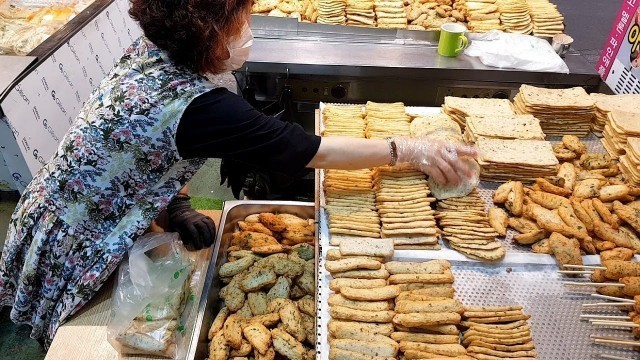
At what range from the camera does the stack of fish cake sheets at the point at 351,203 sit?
105 inches

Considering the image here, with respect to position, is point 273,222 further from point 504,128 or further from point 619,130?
point 619,130

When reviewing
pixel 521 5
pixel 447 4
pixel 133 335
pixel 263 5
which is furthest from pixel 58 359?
pixel 521 5

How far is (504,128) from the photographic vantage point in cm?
331

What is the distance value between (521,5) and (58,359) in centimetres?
517

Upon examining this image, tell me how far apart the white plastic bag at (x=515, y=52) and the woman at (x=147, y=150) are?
2229 millimetres

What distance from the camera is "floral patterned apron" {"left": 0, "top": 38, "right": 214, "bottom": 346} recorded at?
2.22 meters

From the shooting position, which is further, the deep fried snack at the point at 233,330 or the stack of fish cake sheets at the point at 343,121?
the stack of fish cake sheets at the point at 343,121

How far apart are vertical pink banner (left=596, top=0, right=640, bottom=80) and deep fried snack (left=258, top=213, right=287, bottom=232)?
11.2 ft

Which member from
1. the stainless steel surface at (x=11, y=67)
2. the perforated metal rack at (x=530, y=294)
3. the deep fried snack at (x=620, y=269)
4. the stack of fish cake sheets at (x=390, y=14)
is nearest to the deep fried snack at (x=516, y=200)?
the perforated metal rack at (x=530, y=294)

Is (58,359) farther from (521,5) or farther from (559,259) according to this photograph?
(521,5)

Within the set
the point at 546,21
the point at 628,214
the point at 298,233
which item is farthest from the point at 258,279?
the point at 546,21

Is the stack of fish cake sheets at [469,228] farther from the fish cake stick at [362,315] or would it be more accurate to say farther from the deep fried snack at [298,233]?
the deep fried snack at [298,233]

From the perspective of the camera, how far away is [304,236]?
3115mm

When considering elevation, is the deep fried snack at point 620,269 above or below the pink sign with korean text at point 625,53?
below
